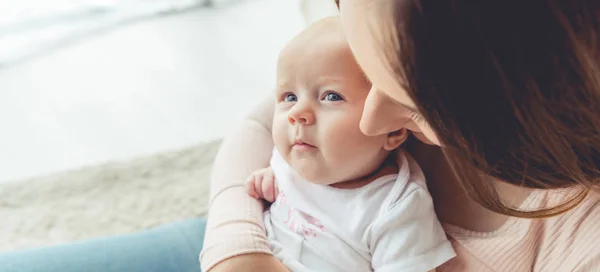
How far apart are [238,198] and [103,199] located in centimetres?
74

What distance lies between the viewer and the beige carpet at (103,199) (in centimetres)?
147

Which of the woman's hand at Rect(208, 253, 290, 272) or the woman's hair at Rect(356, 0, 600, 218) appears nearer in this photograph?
the woman's hair at Rect(356, 0, 600, 218)

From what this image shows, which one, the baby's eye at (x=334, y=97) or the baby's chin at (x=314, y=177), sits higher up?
the baby's eye at (x=334, y=97)

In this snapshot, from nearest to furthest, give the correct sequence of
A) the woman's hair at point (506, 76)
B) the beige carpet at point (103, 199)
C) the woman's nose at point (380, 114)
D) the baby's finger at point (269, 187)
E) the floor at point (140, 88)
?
the woman's hair at point (506, 76)
the woman's nose at point (380, 114)
the baby's finger at point (269, 187)
the beige carpet at point (103, 199)
the floor at point (140, 88)

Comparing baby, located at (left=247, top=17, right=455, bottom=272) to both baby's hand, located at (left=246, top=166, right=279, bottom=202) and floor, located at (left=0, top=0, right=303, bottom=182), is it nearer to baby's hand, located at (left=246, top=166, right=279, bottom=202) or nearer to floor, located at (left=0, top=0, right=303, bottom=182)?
baby's hand, located at (left=246, top=166, right=279, bottom=202)

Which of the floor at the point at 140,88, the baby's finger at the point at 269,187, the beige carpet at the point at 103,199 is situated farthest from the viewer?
the floor at the point at 140,88

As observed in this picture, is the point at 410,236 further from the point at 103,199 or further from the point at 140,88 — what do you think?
the point at 140,88

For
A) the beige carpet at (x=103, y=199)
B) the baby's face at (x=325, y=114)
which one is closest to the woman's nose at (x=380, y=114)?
the baby's face at (x=325, y=114)

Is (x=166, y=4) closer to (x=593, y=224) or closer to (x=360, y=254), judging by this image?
(x=360, y=254)

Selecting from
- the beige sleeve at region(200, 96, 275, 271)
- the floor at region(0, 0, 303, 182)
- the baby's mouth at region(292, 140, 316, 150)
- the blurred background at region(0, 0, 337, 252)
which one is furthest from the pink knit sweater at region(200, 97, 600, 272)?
the floor at region(0, 0, 303, 182)

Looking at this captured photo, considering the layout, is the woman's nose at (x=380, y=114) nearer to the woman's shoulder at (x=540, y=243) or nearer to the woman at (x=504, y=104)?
the woman at (x=504, y=104)

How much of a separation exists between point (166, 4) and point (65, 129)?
28.1 inches

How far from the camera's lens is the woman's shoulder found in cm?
66

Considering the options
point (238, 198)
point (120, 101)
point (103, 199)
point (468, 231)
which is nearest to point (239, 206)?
point (238, 198)
